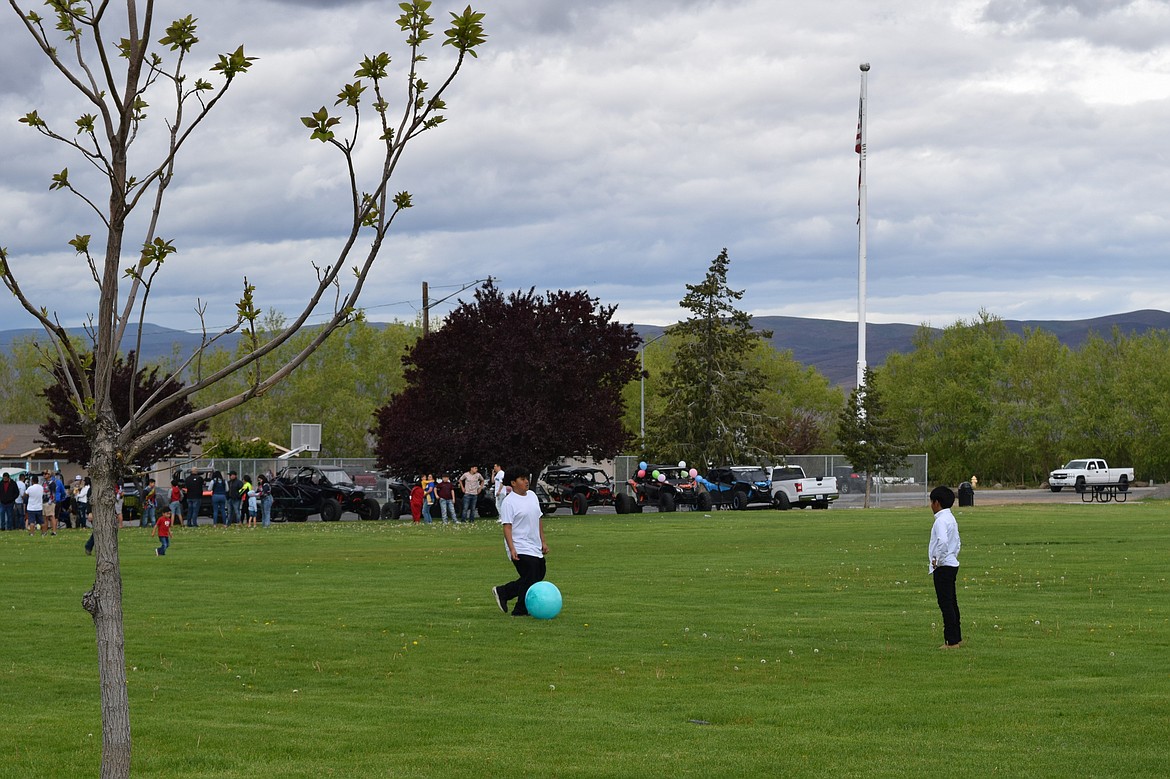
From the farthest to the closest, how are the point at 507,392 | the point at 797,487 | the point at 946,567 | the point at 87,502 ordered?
the point at 797,487 < the point at 507,392 < the point at 87,502 < the point at 946,567

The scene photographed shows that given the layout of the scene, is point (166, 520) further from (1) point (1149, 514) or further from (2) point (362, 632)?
(1) point (1149, 514)

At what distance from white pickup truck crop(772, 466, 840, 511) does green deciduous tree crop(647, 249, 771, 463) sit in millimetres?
10778

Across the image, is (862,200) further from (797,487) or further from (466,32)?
(466,32)

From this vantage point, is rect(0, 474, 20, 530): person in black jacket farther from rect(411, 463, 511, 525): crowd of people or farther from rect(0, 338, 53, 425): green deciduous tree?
rect(0, 338, 53, 425): green deciduous tree

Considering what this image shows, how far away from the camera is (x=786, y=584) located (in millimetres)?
22469

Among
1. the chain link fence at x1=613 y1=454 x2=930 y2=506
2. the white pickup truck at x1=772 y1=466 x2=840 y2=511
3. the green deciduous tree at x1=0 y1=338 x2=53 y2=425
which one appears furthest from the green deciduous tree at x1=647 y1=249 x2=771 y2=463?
the green deciduous tree at x1=0 y1=338 x2=53 y2=425

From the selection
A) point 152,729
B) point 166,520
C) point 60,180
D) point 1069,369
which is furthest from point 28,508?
point 1069,369

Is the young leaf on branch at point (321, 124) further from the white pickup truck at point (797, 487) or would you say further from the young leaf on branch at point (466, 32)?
the white pickup truck at point (797, 487)

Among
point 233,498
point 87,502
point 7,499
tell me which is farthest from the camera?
point 233,498

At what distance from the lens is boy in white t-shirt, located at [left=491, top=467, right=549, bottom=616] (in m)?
17.7

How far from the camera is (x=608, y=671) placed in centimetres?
1374

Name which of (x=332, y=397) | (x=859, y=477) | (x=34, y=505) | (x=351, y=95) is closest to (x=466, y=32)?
(x=351, y=95)

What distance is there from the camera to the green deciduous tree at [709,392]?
233ft

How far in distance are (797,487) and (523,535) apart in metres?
42.6
